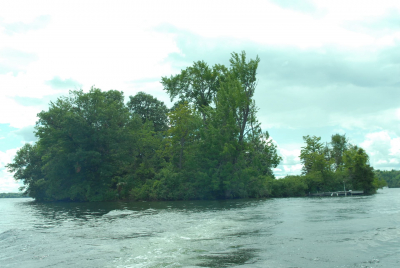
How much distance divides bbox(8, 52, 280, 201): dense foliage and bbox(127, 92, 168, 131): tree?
17539 millimetres

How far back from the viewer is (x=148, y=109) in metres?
63.3

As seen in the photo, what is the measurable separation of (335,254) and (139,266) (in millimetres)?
4267

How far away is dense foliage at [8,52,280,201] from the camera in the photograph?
3916cm

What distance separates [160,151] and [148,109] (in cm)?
1983

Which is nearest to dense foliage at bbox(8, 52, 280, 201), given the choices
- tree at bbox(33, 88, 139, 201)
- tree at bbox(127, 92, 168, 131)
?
tree at bbox(33, 88, 139, 201)

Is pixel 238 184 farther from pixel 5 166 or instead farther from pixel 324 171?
pixel 5 166

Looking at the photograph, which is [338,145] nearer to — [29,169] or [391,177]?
[29,169]

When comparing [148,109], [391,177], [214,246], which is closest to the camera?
[214,246]

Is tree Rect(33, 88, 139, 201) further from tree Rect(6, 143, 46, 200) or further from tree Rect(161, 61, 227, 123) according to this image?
tree Rect(161, 61, 227, 123)

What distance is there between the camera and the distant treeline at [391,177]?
143250mm

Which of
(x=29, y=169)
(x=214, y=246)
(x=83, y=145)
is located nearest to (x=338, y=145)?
(x=83, y=145)

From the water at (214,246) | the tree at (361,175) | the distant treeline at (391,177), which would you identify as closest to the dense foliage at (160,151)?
the tree at (361,175)

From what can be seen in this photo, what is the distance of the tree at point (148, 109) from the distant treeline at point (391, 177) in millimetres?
116574

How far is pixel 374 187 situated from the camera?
54531mm
